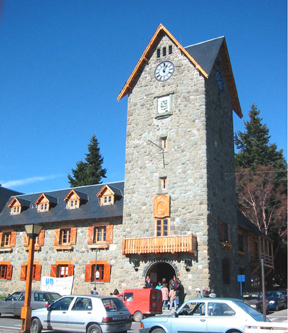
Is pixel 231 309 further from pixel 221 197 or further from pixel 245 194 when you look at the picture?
pixel 245 194

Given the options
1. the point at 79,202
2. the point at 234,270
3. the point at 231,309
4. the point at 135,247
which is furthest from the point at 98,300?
the point at 79,202

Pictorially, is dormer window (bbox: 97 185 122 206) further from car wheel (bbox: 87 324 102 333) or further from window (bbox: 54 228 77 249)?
car wheel (bbox: 87 324 102 333)

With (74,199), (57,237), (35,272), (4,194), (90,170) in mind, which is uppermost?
(90,170)

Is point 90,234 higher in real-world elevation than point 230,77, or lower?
lower

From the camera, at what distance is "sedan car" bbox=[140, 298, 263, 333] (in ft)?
38.1

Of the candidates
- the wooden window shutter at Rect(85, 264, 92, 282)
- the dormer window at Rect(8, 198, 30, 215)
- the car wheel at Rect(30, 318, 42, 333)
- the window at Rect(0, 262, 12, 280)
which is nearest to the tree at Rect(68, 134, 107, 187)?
the dormer window at Rect(8, 198, 30, 215)

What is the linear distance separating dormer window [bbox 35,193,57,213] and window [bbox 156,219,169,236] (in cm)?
1178

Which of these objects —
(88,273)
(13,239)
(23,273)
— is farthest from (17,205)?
(88,273)

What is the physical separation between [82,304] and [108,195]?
1754cm

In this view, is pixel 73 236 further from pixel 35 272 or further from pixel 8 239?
pixel 8 239

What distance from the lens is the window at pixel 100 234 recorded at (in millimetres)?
29328

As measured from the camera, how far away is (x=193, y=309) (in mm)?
12492

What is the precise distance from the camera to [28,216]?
34.5 meters

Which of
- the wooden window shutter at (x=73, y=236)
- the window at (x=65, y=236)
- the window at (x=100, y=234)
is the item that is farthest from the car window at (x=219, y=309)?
the window at (x=65, y=236)
